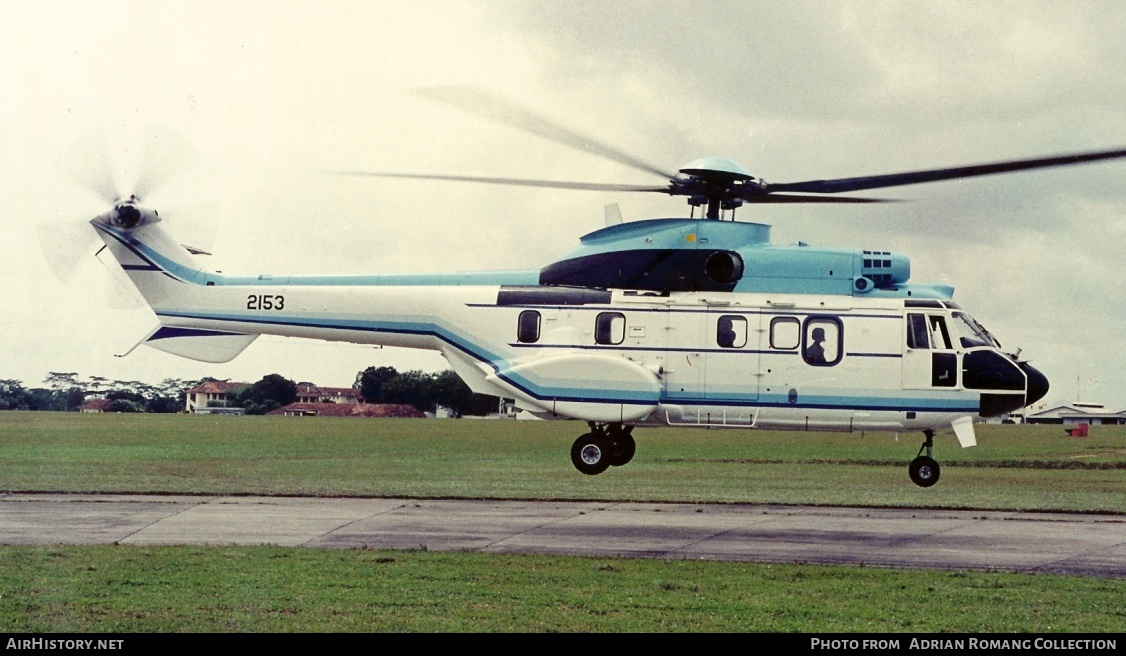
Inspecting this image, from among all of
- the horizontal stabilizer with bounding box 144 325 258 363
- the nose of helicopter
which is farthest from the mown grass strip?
the horizontal stabilizer with bounding box 144 325 258 363

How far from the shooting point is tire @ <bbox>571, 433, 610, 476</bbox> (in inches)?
974

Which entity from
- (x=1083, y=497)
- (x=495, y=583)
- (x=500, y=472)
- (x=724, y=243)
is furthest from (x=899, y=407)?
(x=500, y=472)

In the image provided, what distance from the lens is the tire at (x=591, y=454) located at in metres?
24.7

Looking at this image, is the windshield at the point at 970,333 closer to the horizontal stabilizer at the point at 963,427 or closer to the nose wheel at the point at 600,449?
the horizontal stabilizer at the point at 963,427

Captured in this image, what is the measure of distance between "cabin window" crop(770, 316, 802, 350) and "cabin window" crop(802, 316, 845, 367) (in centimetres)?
16

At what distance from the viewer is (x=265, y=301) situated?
86.1ft

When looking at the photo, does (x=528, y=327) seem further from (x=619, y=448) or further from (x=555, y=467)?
(x=555, y=467)

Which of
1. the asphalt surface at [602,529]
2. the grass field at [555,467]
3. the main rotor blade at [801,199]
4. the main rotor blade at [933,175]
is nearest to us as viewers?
the main rotor blade at [933,175]

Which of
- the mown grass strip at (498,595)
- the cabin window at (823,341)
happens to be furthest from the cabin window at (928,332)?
the mown grass strip at (498,595)

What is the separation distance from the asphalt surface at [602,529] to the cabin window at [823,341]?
872cm

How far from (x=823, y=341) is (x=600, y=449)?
207 inches

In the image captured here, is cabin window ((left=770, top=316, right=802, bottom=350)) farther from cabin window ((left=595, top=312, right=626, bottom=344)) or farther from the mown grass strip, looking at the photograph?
the mown grass strip

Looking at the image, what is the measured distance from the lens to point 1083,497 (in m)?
53.1

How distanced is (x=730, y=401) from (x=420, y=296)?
7.23 metres
